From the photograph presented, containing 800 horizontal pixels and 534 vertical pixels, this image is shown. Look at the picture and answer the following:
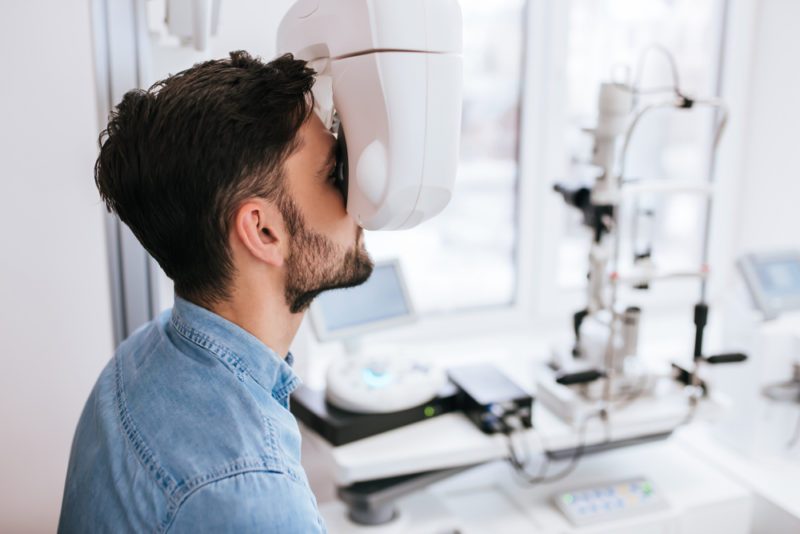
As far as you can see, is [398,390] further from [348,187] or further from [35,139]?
[35,139]

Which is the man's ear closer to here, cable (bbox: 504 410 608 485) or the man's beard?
the man's beard

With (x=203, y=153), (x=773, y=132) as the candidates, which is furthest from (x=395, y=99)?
(x=773, y=132)

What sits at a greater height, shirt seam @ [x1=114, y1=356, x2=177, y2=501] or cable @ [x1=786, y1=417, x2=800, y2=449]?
shirt seam @ [x1=114, y1=356, x2=177, y2=501]

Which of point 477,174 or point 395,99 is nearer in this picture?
→ point 395,99

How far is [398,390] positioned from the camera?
4.87 feet

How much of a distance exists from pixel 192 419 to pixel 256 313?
197 millimetres

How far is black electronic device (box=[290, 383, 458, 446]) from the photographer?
1.43 m

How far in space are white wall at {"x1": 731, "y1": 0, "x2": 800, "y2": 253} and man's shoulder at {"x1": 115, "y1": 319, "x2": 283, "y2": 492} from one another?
2127 millimetres

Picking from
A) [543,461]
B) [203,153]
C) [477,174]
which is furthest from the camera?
[477,174]

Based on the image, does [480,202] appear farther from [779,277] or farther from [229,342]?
[229,342]

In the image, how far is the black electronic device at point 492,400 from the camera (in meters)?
1.49

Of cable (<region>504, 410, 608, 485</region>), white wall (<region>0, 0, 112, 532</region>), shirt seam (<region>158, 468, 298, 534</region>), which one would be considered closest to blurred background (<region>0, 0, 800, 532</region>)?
white wall (<region>0, 0, 112, 532</region>)

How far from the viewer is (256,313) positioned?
0.94 metres

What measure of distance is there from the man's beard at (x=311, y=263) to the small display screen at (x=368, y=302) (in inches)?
21.5
